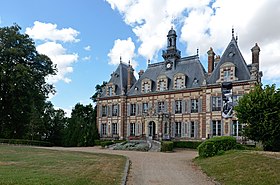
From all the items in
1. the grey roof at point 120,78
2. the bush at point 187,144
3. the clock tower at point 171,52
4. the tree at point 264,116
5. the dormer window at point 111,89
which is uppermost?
the clock tower at point 171,52

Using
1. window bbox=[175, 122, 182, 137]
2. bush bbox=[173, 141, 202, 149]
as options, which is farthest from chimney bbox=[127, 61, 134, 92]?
bush bbox=[173, 141, 202, 149]

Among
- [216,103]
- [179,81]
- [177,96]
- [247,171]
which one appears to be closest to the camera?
[247,171]

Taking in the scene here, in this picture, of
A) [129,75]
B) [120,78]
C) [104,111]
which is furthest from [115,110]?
[129,75]

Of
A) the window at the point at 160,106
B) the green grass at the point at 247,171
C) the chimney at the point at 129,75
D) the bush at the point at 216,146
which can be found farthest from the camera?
the chimney at the point at 129,75

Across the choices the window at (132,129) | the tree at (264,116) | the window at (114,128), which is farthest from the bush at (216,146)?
the window at (114,128)

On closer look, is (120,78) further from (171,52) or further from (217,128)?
(217,128)

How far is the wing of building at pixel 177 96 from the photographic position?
3020cm

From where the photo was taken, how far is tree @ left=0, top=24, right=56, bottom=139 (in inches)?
1356

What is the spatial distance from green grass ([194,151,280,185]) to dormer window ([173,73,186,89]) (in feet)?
69.7

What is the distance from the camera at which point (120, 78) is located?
42.1 metres

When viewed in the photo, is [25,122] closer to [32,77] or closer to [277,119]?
[32,77]

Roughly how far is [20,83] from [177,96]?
60.1 feet

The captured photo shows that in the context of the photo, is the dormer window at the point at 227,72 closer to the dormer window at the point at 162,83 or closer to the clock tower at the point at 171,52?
the dormer window at the point at 162,83

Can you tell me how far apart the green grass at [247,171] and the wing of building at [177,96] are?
57.1ft
